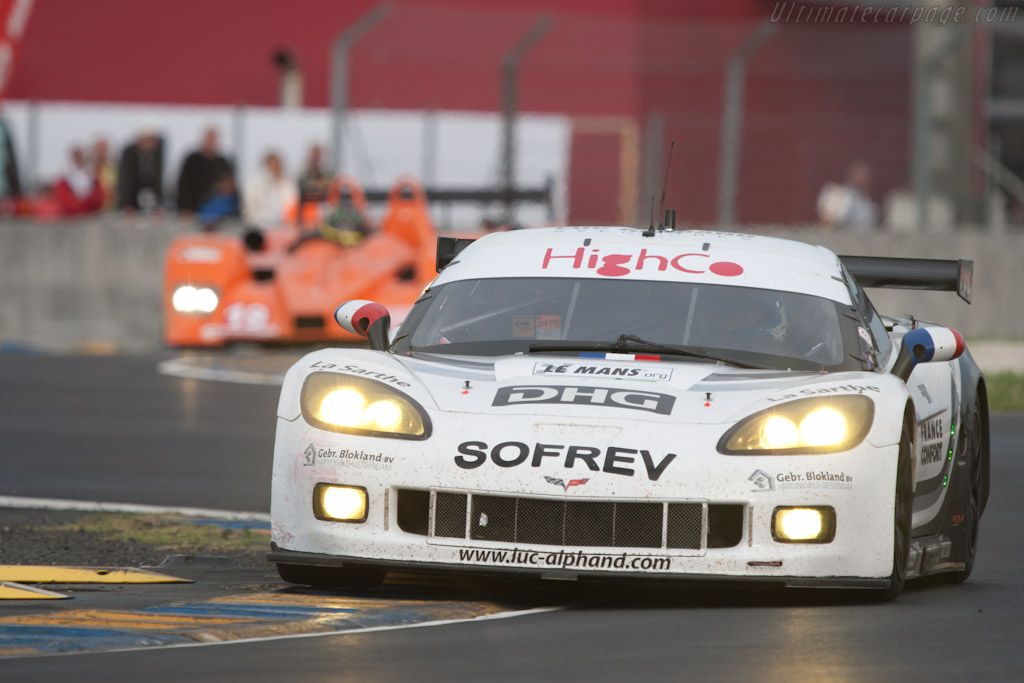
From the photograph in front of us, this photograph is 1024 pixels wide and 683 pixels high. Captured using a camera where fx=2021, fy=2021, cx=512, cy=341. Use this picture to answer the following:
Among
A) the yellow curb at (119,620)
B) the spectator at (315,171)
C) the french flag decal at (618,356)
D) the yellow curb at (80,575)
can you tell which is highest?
the french flag decal at (618,356)

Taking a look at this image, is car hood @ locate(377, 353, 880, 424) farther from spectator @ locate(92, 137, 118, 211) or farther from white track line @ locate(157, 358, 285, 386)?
spectator @ locate(92, 137, 118, 211)

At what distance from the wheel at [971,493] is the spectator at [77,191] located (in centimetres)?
1476

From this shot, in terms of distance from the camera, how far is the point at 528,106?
82.0 ft

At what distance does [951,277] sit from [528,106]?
17.3 m

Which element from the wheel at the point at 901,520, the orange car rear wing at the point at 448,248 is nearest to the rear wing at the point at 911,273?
the orange car rear wing at the point at 448,248

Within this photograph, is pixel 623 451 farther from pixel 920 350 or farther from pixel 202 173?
pixel 202 173

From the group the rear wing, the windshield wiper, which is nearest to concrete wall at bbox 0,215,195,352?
the rear wing

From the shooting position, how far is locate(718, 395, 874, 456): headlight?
19.4 feet

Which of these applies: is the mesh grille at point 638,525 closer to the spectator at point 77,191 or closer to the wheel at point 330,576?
the wheel at point 330,576

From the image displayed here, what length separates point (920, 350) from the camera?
6.69 metres

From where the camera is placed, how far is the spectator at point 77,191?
21.0 metres

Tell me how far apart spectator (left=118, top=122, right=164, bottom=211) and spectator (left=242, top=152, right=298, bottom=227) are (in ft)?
3.46

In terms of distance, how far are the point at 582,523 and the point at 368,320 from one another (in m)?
1.66

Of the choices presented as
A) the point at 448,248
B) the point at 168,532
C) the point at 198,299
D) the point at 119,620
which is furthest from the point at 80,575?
the point at 198,299
